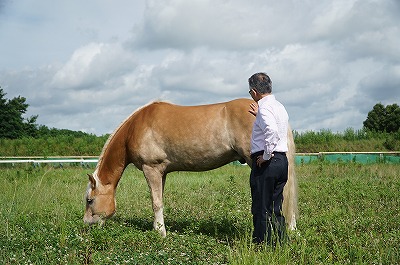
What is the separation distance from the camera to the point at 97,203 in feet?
28.3

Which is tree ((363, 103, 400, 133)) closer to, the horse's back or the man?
the horse's back

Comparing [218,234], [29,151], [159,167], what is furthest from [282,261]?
[29,151]

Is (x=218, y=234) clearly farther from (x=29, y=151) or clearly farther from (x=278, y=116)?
(x=29, y=151)

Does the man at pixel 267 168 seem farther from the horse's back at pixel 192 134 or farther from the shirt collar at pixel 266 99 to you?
the horse's back at pixel 192 134

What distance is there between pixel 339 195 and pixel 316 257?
615 cm

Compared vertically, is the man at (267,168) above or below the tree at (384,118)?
below

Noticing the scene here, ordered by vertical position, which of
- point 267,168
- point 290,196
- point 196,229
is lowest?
point 196,229

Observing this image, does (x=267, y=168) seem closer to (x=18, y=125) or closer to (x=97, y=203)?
(x=97, y=203)

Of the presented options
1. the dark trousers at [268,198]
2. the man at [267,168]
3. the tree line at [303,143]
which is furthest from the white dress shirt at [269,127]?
the tree line at [303,143]

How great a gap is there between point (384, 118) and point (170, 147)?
54.0m

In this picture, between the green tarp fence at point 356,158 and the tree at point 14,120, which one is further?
the tree at point 14,120

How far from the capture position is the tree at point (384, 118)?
55763 mm

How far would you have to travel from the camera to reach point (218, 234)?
25.9 ft

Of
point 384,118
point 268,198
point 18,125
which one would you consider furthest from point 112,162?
point 384,118
